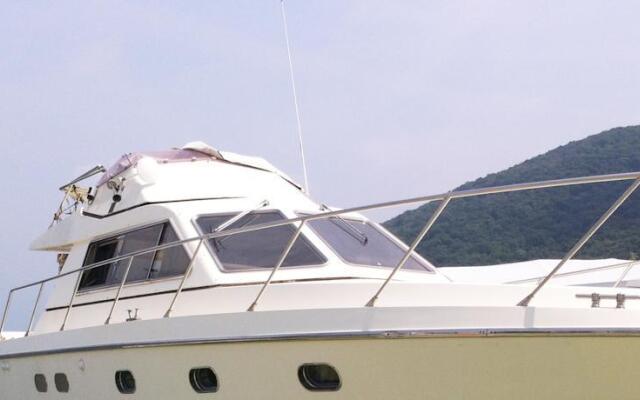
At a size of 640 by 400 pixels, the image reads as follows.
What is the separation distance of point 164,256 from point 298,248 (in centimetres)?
115

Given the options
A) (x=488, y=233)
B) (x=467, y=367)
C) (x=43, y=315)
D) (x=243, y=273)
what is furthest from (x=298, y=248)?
(x=488, y=233)

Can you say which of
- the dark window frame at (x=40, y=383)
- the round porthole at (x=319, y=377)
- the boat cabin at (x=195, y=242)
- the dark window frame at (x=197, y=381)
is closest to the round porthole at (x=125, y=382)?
the boat cabin at (x=195, y=242)

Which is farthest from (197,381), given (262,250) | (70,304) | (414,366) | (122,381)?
(70,304)

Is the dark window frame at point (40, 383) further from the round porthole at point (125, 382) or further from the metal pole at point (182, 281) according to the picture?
the metal pole at point (182, 281)

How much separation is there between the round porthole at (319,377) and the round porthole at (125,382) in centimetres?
155

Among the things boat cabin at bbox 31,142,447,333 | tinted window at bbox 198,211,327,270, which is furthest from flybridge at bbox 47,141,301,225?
tinted window at bbox 198,211,327,270

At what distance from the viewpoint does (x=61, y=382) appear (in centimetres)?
609

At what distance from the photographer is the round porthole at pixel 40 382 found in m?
6.32

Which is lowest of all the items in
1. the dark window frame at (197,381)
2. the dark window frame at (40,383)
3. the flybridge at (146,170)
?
the dark window frame at (40,383)

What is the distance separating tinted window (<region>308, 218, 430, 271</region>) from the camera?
579 cm

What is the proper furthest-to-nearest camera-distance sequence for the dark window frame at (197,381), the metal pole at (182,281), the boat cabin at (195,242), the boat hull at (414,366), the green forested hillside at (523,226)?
1. the green forested hillside at (523,226)
2. the boat cabin at (195,242)
3. the metal pole at (182,281)
4. the dark window frame at (197,381)
5. the boat hull at (414,366)

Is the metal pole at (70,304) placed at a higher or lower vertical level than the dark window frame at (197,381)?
higher

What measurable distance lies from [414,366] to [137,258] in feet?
10.2

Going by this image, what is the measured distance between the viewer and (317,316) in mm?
4387
